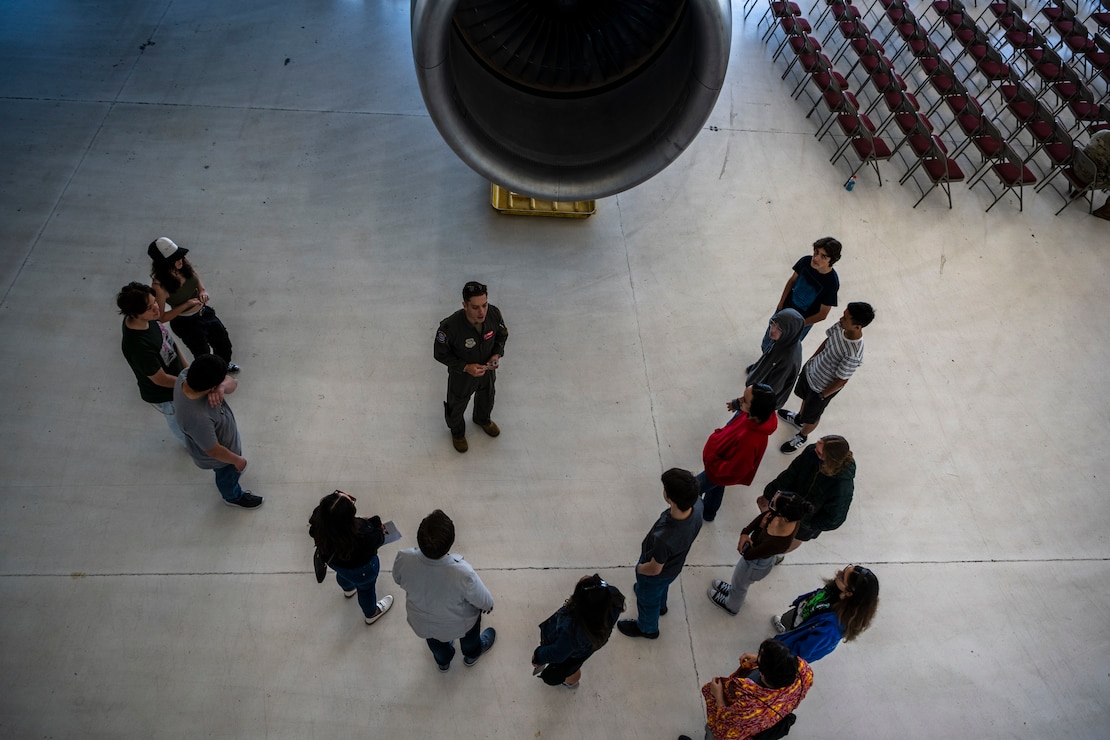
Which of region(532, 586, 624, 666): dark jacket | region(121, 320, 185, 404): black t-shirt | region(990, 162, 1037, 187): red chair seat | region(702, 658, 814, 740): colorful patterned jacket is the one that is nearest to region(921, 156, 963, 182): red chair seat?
region(990, 162, 1037, 187): red chair seat

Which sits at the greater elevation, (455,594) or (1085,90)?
(1085,90)

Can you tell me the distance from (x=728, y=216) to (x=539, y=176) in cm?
337

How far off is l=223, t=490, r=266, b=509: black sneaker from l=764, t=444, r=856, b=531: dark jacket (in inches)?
117

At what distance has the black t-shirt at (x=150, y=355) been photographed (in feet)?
12.5

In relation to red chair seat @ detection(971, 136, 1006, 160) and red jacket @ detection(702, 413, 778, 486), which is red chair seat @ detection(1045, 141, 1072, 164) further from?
red jacket @ detection(702, 413, 778, 486)

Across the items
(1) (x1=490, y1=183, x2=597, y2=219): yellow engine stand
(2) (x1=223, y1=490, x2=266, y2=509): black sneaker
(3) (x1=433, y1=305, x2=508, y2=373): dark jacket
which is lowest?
(2) (x1=223, y1=490, x2=266, y2=509): black sneaker

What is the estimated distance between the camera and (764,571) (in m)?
3.88

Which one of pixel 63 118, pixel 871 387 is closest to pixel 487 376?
pixel 871 387

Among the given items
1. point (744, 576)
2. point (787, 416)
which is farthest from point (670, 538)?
point (787, 416)

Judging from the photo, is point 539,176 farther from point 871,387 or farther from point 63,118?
point 63,118

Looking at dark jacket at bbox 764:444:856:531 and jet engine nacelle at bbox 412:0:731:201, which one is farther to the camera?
dark jacket at bbox 764:444:856:531

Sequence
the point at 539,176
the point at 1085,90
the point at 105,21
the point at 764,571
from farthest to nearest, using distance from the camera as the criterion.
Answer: the point at 1085,90, the point at 105,21, the point at 764,571, the point at 539,176

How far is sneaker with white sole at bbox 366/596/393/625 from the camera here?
3922 mm

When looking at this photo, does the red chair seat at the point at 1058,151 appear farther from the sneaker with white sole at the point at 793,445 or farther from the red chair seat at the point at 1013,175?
the sneaker with white sole at the point at 793,445
